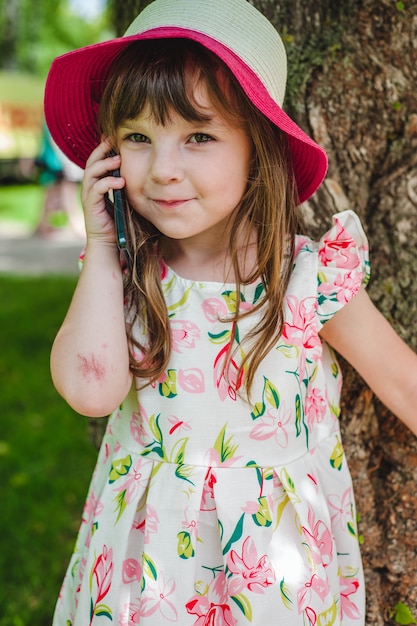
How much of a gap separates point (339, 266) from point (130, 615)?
1.08 m

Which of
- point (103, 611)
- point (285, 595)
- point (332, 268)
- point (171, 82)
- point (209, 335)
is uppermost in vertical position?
point (171, 82)

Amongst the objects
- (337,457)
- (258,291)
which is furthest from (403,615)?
(258,291)

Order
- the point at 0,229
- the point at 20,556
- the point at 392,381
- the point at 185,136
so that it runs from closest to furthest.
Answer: the point at 185,136
the point at 392,381
the point at 20,556
the point at 0,229

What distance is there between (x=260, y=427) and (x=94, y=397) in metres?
0.44

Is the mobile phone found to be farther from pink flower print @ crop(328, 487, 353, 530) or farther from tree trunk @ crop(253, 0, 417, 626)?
pink flower print @ crop(328, 487, 353, 530)

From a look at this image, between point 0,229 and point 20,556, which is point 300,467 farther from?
point 0,229

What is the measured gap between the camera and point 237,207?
1.99 meters

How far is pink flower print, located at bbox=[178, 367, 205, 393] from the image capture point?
1918mm

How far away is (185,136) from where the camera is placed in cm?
179

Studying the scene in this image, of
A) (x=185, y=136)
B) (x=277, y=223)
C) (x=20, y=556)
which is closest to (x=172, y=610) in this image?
(x=277, y=223)

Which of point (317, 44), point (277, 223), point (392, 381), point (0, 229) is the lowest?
point (0, 229)

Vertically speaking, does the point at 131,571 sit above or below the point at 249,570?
below

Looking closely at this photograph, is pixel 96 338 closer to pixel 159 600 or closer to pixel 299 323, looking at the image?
pixel 299 323

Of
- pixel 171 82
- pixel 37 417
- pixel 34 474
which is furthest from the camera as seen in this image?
pixel 37 417
